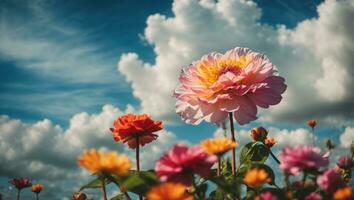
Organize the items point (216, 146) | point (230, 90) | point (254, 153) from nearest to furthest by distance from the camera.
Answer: point (216, 146) < point (230, 90) < point (254, 153)

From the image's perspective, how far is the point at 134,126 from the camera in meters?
3.50

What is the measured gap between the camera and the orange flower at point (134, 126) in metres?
3.51

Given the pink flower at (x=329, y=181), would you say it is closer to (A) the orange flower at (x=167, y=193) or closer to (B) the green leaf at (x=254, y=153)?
(A) the orange flower at (x=167, y=193)

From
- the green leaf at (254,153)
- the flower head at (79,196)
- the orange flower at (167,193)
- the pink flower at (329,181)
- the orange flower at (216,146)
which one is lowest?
the orange flower at (167,193)

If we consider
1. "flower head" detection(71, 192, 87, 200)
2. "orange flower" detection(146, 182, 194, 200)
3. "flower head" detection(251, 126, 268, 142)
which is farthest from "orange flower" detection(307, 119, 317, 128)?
"orange flower" detection(146, 182, 194, 200)

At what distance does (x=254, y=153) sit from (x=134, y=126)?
3.57 ft

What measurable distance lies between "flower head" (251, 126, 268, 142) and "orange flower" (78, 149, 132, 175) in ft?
10.1

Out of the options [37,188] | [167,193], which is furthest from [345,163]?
[37,188]

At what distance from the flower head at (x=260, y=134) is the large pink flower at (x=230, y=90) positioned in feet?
4.01

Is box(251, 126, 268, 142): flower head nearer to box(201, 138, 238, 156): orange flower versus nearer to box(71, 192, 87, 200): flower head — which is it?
box(71, 192, 87, 200): flower head

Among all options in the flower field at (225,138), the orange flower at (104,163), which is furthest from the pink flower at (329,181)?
the orange flower at (104,163)

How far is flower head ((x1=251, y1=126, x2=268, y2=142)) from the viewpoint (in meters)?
4.89

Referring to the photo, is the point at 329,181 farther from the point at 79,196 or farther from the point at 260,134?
the point at 79,196

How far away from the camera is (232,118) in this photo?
11.8 feet
